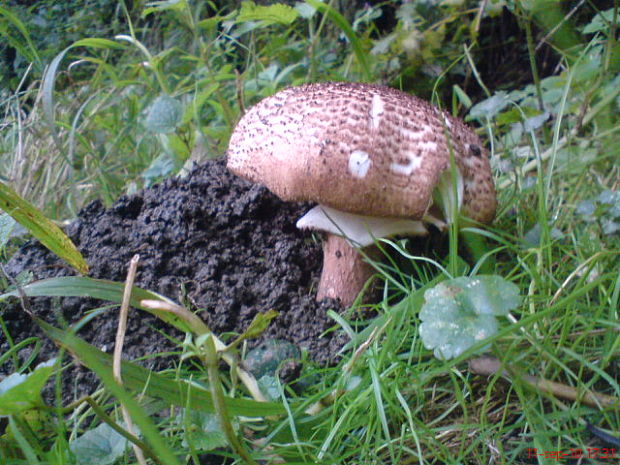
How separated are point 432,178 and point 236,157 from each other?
646 millimetres

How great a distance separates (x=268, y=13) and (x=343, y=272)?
1.21 meters

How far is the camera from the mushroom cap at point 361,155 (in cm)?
151

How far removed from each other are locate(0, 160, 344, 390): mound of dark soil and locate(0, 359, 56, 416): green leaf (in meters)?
0.50

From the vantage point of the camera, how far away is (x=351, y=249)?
1.83m

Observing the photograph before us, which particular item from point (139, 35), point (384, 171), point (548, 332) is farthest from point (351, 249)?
point (139, 35)

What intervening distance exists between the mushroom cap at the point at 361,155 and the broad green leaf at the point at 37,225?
22.8 inches

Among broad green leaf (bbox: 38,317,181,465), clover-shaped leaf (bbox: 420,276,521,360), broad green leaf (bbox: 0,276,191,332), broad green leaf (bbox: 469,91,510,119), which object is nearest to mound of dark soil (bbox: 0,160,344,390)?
broad green leaf (bbox: 0,276,191,332)

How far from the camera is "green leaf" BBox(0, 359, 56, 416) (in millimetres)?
1007

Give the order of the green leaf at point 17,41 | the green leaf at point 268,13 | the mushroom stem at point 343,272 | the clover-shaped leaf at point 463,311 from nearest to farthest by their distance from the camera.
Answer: the clover-shaped leaf at point 463,311, the mushroom stem at point 343,272, the green leaf at point 17,41, the green leaf at point 268,13

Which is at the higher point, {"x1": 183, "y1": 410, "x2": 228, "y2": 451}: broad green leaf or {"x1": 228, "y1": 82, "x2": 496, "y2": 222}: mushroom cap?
{"x1": 228, "y1": 82, "x2": 496, "y2": 222}: mushroom cap

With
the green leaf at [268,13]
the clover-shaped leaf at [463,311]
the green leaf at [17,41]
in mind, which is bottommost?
the clover-shaped leaf at [463,311]
